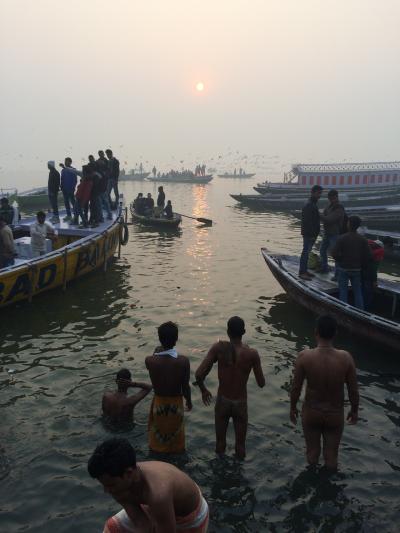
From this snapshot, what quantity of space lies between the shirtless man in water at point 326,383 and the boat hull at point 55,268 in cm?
796

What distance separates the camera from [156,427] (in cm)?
566

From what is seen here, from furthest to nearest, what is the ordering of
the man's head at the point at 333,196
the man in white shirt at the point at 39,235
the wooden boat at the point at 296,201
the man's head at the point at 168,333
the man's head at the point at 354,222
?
1. the wooden boat at the point at 296,201
2. the man in white shirt at the point at 39,235
3. the man's head at the point at 333,196
4. the man's head at the point at 354,222
5. the man's head at the point at 168,333

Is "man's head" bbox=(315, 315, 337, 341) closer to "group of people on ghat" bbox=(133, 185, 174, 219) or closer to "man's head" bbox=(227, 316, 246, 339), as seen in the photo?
"man's head" bbox=(227, 316, 246, 339)

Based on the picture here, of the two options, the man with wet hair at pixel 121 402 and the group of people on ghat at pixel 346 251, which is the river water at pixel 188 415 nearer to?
the man with wet hair at pixel 121 402

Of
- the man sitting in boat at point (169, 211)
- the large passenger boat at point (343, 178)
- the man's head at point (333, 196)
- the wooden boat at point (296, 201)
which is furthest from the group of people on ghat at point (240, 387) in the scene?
the large passenger boat at point (343, 178)

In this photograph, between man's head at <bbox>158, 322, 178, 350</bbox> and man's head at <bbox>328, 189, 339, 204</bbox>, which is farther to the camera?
man's head at <bbox>328, 189, 339, 204</bbox>

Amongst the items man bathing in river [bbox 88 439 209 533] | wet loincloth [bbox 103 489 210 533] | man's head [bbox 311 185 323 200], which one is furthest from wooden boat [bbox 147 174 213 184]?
man bathing in river [bbox 88 439 209 533]

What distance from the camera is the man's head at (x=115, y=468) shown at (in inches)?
106

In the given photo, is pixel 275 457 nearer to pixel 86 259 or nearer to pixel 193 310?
pixel 193 310

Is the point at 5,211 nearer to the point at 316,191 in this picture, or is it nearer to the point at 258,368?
the point at 316,191

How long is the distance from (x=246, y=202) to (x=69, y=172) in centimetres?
2628

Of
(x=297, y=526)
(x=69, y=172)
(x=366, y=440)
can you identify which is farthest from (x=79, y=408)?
(x=69, y=172)

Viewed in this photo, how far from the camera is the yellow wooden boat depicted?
1121 centimetres

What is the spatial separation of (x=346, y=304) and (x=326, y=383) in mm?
4870
